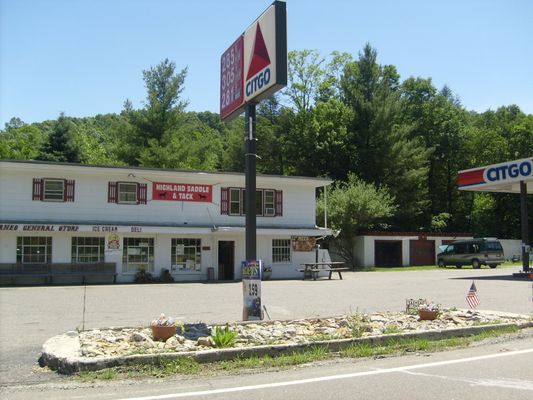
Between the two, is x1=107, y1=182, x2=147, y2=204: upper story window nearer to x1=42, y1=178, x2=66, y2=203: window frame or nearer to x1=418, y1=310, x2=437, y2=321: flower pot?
x1=42, y1=178, x2=66, y2=203: window frame

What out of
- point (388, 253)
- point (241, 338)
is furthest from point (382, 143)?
point (241, 338)

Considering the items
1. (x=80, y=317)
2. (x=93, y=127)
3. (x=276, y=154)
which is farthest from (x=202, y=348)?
(x=93, y=127)

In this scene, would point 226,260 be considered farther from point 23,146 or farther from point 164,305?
point 23,146

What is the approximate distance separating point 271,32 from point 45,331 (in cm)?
774

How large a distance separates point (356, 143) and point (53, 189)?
32148 millimetres

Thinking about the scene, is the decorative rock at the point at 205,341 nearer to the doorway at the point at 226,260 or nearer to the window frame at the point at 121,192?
the window frame at the point at 121,192

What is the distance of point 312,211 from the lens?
3306 cm

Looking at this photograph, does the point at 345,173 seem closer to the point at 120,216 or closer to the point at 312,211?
the point at 312,211

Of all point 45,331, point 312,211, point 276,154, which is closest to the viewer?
point 45,331

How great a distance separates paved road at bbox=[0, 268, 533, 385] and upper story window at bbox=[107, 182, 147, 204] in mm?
6800

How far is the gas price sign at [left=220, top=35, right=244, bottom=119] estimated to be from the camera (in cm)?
1272

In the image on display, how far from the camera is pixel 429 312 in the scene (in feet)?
38.5

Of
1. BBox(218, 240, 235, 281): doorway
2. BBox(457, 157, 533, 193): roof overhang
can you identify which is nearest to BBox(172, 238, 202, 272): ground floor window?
BBox(218, 240, 235, 281): doorway

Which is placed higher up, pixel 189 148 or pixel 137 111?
pixel 137 111
